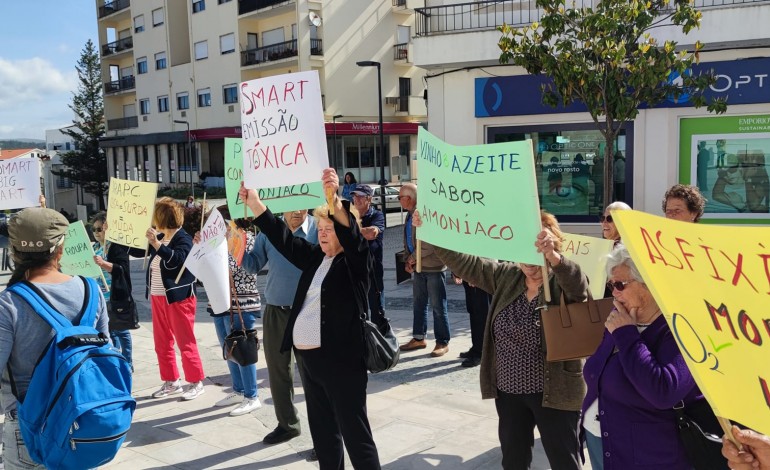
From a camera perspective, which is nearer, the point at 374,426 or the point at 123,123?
the point at 374,426

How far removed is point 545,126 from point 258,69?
2874cm

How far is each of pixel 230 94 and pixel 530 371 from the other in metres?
39.5

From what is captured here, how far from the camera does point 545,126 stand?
45.4 ft

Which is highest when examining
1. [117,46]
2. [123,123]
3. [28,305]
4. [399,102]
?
[117,46]

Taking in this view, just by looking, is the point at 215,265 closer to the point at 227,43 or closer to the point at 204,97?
the point at 227,43

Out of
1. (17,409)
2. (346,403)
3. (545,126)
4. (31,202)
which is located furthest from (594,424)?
(545,126)

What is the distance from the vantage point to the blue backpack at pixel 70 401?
2961 mm

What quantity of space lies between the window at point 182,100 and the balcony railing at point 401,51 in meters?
14.0

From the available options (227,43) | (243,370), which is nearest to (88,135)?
(227,43)

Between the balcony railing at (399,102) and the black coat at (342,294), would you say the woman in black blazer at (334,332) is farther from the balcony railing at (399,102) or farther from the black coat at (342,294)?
the balcony railing at (399,102)

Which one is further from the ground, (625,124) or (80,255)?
(625,124)

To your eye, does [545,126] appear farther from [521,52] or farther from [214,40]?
[214,40]

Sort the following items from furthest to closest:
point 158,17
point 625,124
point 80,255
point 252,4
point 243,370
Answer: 1. point 158,17
2. point 252,4
3. point 625,124
4. point 80,255
5. point 243,370

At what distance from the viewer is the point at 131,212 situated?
6.29m
